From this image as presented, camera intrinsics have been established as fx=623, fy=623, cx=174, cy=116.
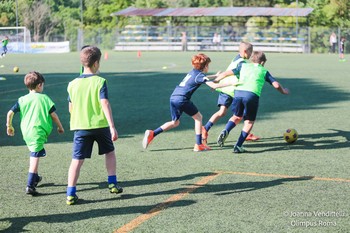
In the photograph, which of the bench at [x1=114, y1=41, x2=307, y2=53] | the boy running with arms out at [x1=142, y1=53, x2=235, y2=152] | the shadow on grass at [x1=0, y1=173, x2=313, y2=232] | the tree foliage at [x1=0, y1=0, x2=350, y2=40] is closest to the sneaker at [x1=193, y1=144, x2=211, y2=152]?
the boy running with arms out at [x1=142, y1=53, x2=235, y2=152]

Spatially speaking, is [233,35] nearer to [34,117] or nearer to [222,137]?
[222,137]

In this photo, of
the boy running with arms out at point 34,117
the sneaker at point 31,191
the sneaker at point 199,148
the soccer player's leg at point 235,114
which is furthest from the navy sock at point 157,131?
the sneaker at point 31,191

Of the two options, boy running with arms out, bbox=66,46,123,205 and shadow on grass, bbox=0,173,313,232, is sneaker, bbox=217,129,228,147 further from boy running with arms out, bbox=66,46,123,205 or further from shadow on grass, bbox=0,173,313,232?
boy running with arms out, bbox=66,46,123,205

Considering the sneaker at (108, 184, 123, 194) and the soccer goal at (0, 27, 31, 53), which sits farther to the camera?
the soccer goal at (0, 27, 31, 53)

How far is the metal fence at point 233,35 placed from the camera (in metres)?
54.1

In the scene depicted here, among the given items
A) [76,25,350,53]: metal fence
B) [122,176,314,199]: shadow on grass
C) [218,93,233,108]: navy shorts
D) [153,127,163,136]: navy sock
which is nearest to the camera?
[122,176,314,199]: shadow on grass

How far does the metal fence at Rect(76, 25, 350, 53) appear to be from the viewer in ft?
178

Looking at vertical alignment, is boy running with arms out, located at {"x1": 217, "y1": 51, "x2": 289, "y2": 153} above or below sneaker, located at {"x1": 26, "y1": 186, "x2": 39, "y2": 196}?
above

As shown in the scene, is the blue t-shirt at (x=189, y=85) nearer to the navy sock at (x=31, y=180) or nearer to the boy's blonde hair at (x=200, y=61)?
the boy's blonde hair at (x=200, y=61)

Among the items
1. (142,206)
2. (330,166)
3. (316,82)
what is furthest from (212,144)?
(316,82)

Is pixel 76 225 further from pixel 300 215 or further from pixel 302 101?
pixel 302 101

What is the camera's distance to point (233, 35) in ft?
184

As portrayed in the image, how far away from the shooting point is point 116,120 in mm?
12609

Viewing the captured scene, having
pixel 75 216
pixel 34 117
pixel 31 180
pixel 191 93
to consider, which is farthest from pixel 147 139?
pixel 75 216
